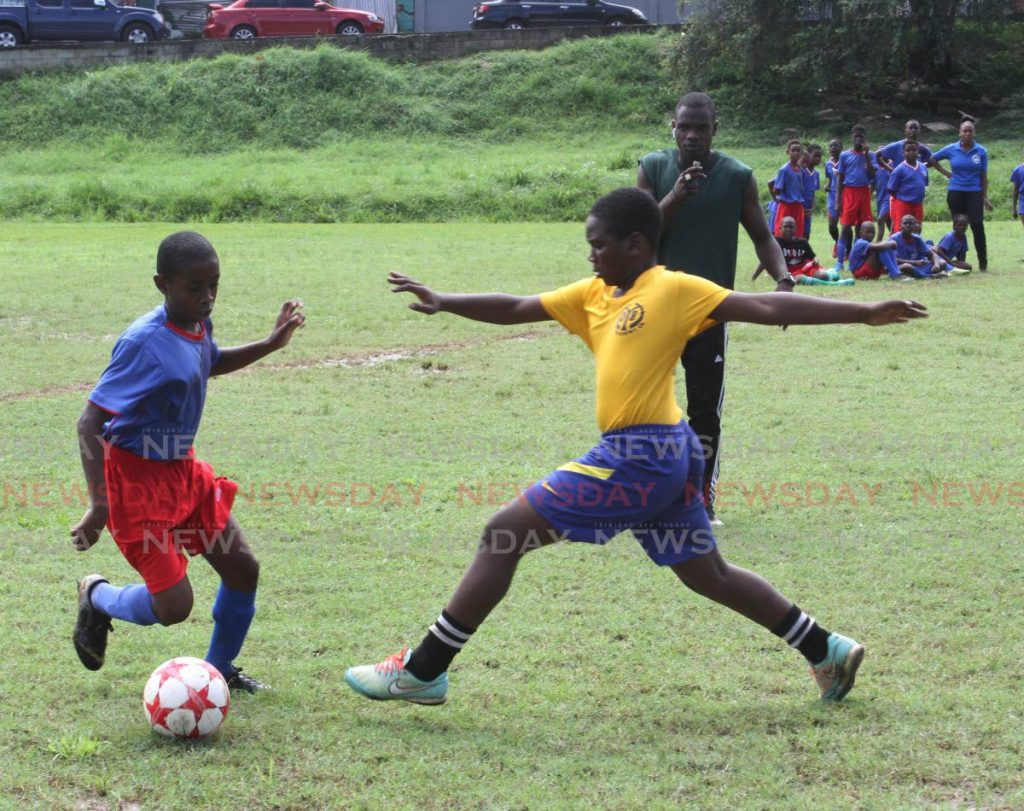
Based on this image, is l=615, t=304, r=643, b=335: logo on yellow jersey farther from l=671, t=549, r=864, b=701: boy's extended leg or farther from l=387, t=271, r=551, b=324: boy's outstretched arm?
l=671, t=549, r=864, b=701: boy's extended leg

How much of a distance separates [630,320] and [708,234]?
2229 millimetres

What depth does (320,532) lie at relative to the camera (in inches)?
246

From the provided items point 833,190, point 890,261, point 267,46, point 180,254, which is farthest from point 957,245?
point 267,46

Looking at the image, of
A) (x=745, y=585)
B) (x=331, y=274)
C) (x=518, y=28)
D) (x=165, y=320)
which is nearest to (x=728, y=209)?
(x=745, y=585)

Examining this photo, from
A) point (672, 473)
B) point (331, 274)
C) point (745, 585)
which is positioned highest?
point (672, 473)

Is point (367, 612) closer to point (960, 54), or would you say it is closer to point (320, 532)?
point (320, 532)

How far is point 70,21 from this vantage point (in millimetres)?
37094

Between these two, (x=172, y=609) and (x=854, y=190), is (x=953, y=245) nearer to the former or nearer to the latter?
(x=854, y=190)

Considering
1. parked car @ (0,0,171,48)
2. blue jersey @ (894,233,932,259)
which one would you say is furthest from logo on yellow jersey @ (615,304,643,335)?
parked car @ (0,0,171,48)

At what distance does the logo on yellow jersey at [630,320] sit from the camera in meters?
4.03

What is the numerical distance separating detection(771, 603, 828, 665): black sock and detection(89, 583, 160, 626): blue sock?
209 cm

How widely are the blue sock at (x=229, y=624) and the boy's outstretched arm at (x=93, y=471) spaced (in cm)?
51

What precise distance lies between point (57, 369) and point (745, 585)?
7.71 meters

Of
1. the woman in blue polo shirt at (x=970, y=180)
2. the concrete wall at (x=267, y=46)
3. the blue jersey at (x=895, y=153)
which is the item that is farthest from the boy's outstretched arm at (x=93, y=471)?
the concrete wall at (x=267, y=46)
